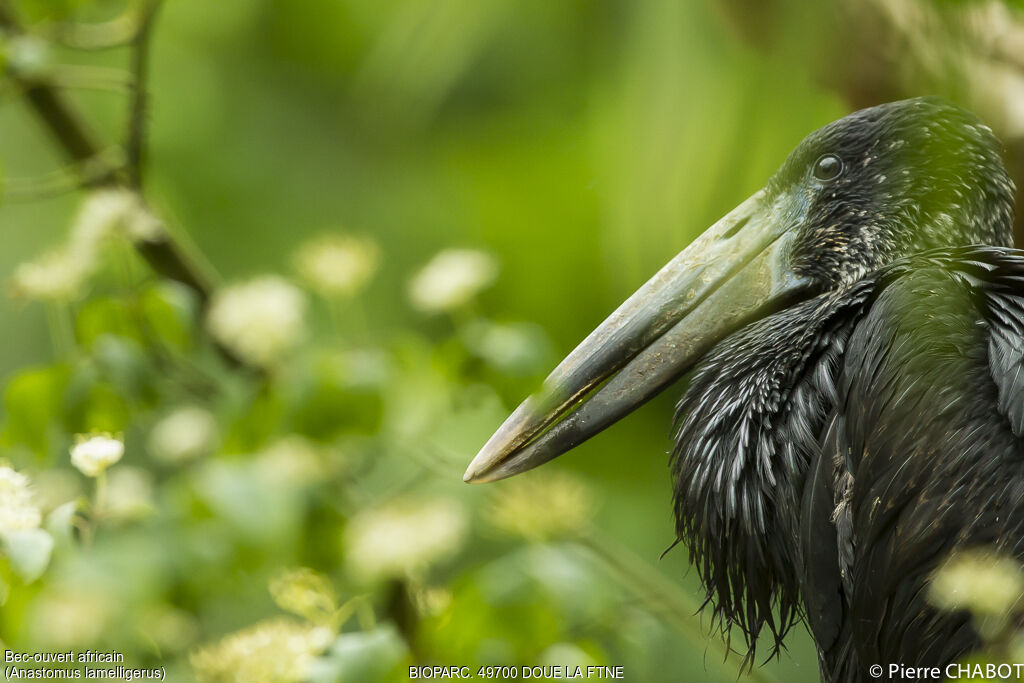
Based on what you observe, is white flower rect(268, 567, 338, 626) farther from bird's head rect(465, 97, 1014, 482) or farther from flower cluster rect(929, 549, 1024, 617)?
flower cluster rect(929, 549, 1024, 617)

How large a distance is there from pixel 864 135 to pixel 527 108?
0.59 m

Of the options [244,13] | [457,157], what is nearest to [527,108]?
[457,157]

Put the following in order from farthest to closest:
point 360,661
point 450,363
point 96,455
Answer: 1. point 450,363
2. point 360,661
3. point 96,455

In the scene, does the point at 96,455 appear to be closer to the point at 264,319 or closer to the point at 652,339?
the point at 264,319

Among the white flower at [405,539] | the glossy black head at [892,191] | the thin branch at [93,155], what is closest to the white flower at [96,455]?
the white flower at [405,539]

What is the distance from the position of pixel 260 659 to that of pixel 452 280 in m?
0.66

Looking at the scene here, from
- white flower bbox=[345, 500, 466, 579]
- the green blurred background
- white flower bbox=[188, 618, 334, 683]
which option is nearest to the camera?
the green blurred background

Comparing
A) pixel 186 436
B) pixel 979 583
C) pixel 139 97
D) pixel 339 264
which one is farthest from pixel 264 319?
pixel 979 583

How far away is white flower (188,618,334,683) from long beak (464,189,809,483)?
43cm

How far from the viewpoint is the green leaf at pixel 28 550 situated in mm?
1136

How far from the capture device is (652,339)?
1.79 metres

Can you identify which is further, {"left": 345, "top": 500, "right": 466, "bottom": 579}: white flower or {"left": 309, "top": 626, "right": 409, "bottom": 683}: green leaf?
{"left": 345, "top": 500, "right": 466, "bottom": 579}: white flower

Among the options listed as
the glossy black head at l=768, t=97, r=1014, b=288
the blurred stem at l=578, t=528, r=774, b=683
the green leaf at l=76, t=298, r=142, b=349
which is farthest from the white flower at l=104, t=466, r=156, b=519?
the glossy black head at l=768, t=97, r=1014, b=288

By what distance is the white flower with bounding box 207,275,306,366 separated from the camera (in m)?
1.71
